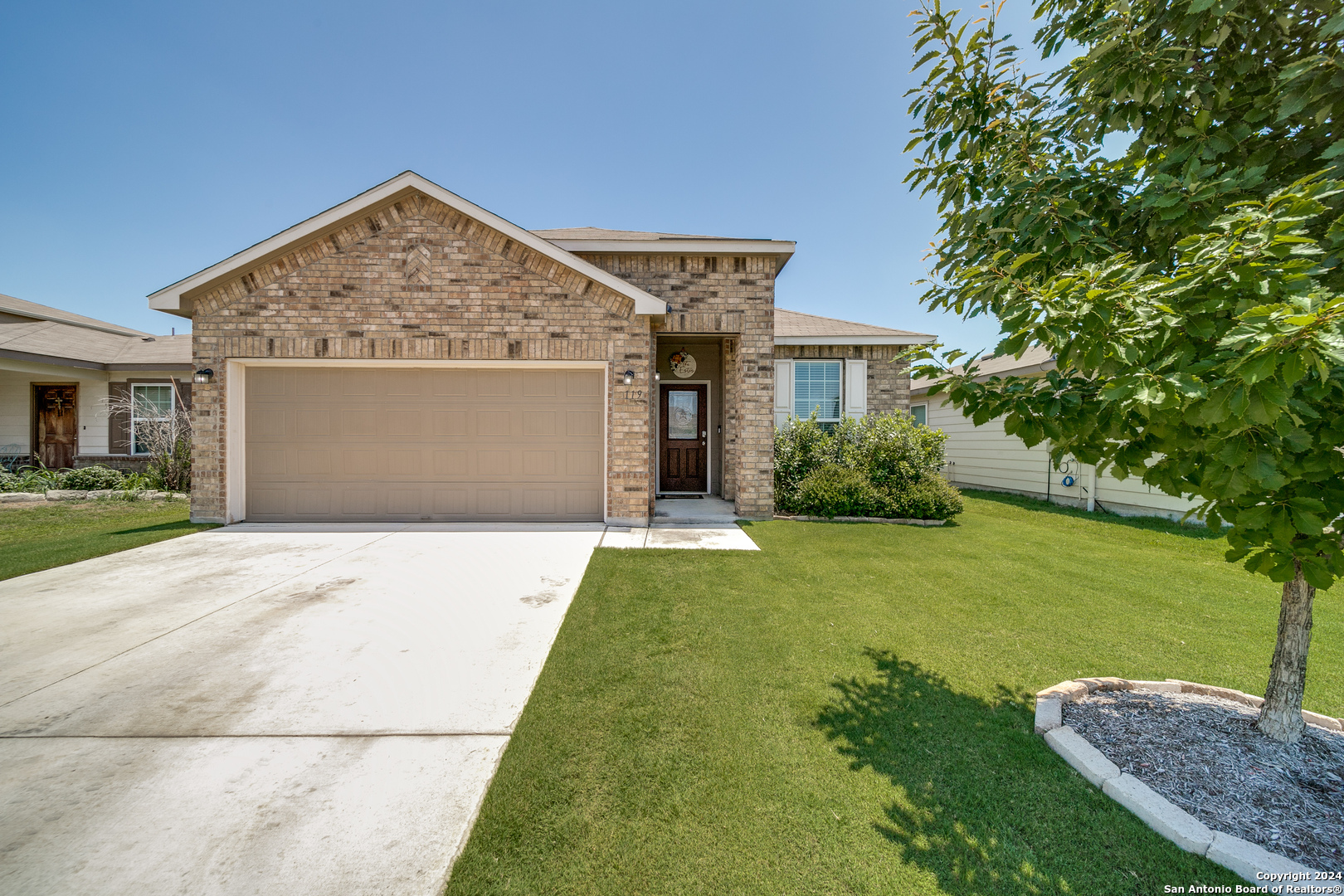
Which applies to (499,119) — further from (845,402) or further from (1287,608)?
(1287,608)

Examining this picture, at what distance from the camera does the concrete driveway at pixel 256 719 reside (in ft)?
5.83

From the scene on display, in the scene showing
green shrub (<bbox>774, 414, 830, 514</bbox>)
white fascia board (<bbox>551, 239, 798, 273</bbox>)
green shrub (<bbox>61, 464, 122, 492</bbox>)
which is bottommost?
green shrub (<bbox>61, 464, 122, 492</bbox>)

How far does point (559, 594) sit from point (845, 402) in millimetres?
8359

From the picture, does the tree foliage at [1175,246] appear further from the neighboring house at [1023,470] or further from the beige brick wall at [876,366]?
the beige brick wall at [876,366]

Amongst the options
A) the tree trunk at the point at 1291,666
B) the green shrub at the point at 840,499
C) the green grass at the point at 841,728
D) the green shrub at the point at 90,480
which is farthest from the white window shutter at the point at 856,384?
the green shrub at the point at 90,480

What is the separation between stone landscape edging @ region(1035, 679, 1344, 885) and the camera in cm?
170

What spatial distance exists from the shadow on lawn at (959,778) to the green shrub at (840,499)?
5.22m

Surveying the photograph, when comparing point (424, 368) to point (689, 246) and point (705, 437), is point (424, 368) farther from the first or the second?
point (705, 437)

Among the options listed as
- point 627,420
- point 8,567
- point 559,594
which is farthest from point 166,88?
point 559,594

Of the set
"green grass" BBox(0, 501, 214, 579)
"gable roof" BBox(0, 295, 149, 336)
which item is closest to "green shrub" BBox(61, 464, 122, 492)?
"green grass" BBox(0, 501, 214, 579)

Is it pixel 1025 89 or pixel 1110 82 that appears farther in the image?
pixel 1025 89

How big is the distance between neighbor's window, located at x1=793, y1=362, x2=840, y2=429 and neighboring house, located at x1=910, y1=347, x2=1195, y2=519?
1.91m

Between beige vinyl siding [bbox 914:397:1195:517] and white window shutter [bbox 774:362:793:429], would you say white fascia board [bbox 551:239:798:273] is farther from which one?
beige vinyl siding [bbox 914:397:1195:517]

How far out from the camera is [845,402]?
1084cm
